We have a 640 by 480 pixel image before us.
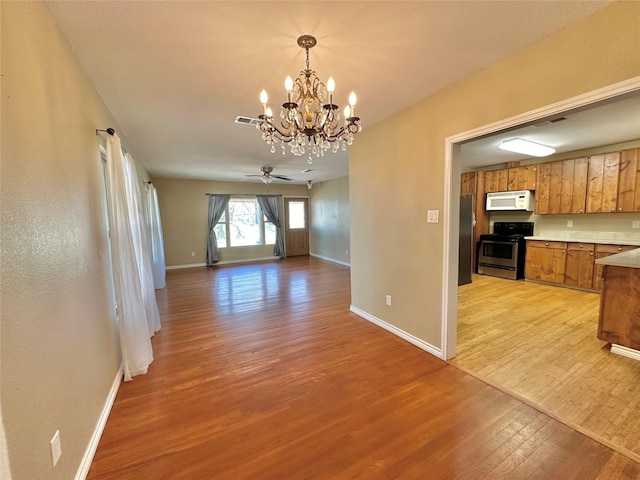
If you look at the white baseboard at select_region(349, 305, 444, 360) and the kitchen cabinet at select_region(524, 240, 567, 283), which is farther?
the kitchen cabinet at select_region(524, 240, 567, 283)

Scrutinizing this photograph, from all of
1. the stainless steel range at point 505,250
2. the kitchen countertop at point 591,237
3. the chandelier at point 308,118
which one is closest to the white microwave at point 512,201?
the stainless steel range at point 505,250

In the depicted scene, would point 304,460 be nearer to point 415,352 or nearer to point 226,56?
point 415,352

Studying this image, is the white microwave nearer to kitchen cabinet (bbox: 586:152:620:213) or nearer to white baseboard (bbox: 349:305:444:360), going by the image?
kitchen cabinet (bbox: 586:152:620:213)

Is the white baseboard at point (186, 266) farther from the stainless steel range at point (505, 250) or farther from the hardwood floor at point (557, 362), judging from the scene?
the stainless steel range at point (505, 250)

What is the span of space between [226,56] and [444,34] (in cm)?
142

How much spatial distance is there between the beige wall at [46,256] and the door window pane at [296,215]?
709 centimetres


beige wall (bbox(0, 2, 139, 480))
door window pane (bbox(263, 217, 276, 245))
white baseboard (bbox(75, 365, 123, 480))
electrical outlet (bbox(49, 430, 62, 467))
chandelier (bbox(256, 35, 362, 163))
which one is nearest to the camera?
beige wall (bbox(0, 2, 139, 480))

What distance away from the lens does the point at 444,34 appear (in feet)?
5.47

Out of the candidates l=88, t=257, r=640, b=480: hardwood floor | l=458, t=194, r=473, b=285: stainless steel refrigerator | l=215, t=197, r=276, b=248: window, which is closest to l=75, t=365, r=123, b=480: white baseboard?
l=88, t=257, r=640, b=480: hardwood floor

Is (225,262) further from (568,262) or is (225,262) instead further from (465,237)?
(568,262)

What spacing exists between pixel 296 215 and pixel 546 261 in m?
6.59

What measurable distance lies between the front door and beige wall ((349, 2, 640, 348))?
5.35 m

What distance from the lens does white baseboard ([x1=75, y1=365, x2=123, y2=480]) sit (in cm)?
143

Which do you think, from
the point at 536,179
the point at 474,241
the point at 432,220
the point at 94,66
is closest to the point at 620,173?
the point at 536,179
